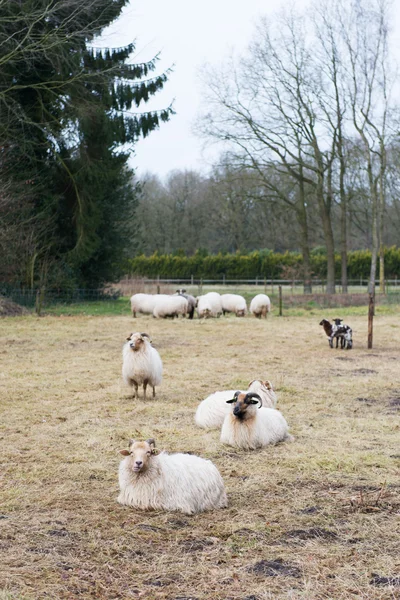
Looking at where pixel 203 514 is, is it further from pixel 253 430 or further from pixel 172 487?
pixel 253 430

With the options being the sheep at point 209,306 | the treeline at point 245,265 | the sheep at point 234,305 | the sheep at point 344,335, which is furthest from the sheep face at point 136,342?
the treeline at point 245,265

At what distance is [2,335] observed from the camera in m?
17.1

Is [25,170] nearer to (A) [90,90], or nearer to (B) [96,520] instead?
(A) [90,90]

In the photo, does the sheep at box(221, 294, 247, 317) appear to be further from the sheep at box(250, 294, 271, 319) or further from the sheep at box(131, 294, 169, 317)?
the sheep at box(131, 294, 169, 317)

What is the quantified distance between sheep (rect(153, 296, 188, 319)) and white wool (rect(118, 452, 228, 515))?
18.1 metres

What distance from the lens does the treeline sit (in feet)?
156

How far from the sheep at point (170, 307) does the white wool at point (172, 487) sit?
1807 cm

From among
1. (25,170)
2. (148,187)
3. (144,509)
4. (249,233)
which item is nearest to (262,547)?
(144,509)

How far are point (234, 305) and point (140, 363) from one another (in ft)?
52.5

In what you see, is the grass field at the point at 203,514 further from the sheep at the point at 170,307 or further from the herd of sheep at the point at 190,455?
the sheep at the point at 170,307

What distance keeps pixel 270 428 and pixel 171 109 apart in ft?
71.9

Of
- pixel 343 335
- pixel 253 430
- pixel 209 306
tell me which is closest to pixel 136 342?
pixel 253 430

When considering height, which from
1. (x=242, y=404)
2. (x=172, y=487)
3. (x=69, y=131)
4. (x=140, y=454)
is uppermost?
(x=69, y=131)

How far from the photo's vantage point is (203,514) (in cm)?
512
